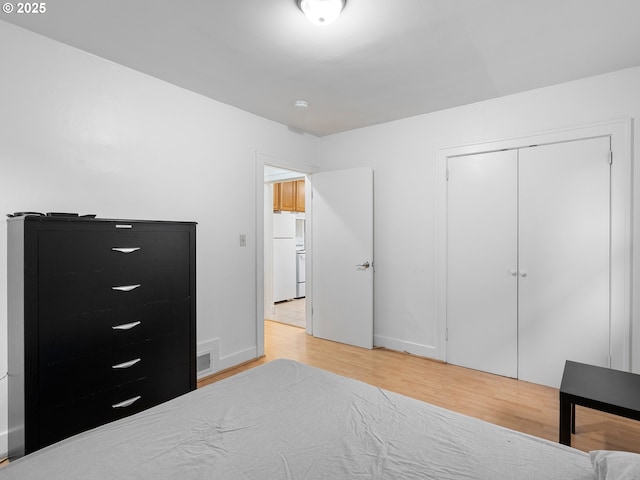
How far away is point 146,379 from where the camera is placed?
2186mm

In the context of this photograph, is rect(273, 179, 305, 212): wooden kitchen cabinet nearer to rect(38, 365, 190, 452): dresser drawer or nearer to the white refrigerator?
the white refrigerator

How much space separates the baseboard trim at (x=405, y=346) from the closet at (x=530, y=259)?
184mm

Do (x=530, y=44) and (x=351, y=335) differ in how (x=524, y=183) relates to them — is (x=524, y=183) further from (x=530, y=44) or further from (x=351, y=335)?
(x=351, y=335)

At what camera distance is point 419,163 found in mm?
3689

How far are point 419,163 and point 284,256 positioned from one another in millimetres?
3411

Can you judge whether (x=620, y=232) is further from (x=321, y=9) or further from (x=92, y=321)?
(x=92, y=321)

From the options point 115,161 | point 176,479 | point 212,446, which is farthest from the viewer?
point 115,161

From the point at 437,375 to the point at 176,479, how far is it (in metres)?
2.73

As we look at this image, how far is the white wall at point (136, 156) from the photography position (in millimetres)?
2104

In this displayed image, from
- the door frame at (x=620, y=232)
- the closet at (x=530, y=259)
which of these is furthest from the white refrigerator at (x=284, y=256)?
the door frame at (x=620, y=232)

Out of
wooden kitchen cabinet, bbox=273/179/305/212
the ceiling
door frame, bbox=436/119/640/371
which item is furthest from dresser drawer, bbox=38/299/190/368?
wooden kitchen cabinet, bbox=273/179/305/212

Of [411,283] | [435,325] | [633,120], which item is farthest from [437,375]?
[633,120]

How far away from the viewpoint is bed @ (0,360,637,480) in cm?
102

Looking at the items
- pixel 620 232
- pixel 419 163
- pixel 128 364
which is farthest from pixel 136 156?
pixel 620 232
